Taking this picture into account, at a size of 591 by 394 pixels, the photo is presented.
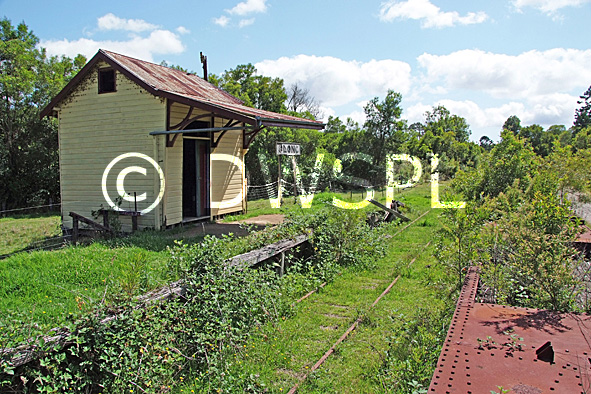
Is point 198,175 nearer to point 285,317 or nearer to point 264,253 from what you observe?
point 264,253

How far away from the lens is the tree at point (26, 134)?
65.3ft

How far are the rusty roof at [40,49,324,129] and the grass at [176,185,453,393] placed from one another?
4210 mm

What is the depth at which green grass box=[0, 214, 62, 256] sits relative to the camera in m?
11.4

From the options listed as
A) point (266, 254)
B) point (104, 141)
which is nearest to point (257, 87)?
point (104, 141)

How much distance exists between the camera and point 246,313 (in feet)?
17.3

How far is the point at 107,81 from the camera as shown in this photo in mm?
11789

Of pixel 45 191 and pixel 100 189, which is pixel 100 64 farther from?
pixel 45 191

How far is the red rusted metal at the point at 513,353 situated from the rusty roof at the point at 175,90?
728 centimetres

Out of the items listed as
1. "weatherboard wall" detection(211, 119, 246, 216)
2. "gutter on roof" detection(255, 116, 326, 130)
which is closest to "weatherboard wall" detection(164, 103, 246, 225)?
"weatherboard wall" detection(211, 119, 246, 216)

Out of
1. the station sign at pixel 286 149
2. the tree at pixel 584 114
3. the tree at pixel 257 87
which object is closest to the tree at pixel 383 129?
the tree at pixel 257 87

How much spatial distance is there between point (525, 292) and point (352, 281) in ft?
11.1

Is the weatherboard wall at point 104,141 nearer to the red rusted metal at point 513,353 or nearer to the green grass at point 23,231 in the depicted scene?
the green grass at point 23,231

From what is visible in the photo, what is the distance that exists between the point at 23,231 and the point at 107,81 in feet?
20.0

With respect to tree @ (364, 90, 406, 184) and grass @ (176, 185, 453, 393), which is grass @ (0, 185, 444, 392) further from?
tree @ (364, 90, 406, 184)
